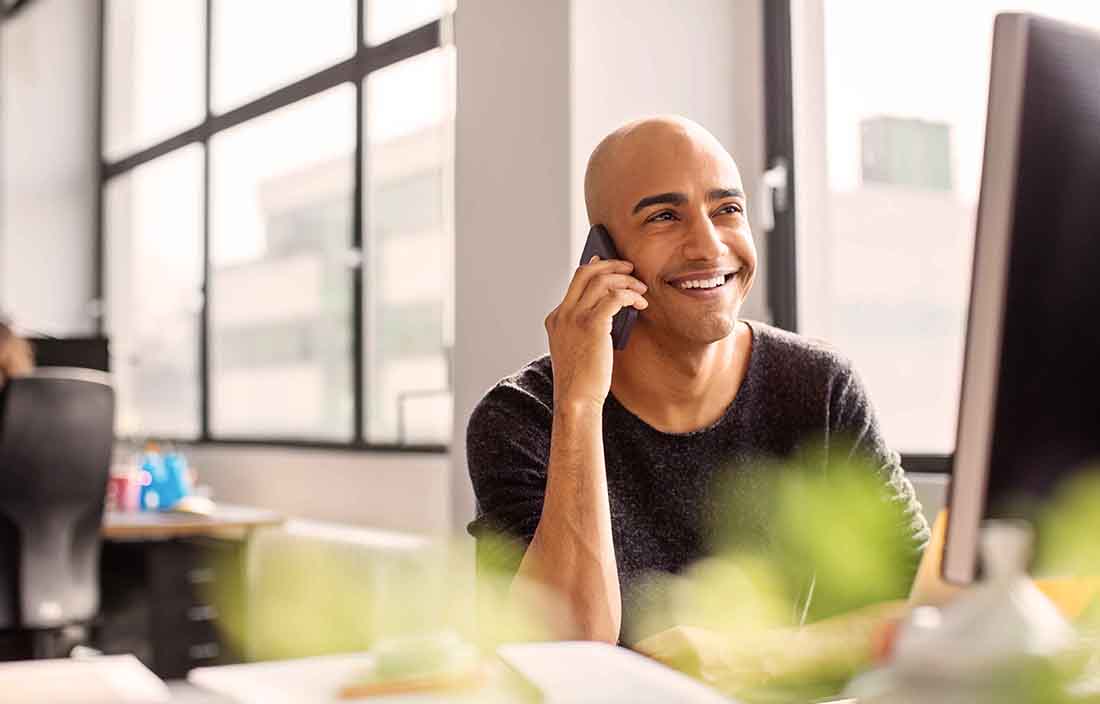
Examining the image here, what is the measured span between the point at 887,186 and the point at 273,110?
278cm

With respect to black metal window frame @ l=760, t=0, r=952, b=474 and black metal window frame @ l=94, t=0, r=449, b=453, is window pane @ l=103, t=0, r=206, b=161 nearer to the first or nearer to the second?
black metal window frame @ l=94, t=0, r=449, b=453

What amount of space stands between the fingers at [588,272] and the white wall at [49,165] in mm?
5234

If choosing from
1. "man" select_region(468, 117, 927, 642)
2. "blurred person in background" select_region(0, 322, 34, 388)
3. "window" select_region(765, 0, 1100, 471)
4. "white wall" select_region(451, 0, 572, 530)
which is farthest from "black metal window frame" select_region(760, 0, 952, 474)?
"blurred person in background" select_region(0, 322, 34, 388)

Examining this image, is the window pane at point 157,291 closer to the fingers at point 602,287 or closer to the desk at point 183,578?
the desk at point 183,578

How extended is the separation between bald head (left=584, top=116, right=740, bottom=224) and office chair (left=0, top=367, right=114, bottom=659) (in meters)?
1.95

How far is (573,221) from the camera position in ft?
9.45

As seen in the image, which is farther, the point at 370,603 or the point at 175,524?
the point at 175,524

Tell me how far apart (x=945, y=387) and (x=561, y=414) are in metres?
1.44

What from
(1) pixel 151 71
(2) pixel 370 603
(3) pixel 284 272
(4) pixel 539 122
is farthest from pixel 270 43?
(2) pixel 370 603

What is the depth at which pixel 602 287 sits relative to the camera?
1.62 metres

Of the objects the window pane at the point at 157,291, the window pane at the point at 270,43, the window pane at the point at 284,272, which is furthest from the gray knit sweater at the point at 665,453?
the window pane at the point at 157,291

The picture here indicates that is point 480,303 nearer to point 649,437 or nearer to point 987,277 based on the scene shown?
point 649,437

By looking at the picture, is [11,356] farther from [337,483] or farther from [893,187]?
[893,187]

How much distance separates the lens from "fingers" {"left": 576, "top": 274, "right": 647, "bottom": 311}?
5.27ft
